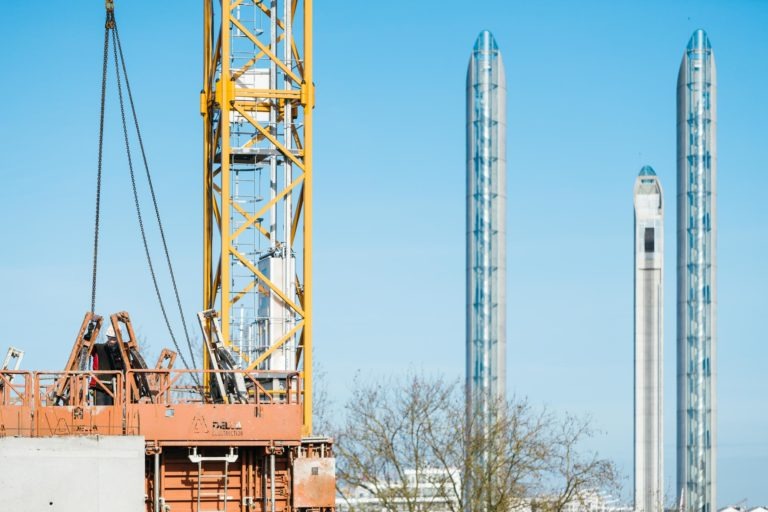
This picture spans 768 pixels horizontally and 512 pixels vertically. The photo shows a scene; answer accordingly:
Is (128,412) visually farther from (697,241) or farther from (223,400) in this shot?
(697,241)

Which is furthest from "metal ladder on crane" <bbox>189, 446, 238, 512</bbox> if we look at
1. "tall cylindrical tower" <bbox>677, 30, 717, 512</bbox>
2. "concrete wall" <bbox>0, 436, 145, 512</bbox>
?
"tall cylindrical tower" <bbox>677, 30, 717, 512</bbox>

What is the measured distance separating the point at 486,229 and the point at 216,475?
264 ft

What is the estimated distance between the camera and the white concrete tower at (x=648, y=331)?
4673 inches

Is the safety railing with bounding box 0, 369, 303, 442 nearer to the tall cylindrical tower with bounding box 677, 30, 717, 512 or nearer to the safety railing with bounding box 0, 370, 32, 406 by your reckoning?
the safety railing with bounding box 0, 370, 32, 406

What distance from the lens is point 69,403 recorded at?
2788 centimetres

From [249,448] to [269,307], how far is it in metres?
7.28

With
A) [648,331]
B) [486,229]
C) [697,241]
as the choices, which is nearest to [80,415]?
[486,229]

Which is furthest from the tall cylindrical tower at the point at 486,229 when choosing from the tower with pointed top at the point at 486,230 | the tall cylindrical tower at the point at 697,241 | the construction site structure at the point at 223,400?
the construction site structure at the point at 223,400

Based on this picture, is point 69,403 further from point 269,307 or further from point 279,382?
point 269,307

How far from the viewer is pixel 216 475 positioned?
27.8 m

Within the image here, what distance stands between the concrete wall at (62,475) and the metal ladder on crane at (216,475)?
69.0 inches

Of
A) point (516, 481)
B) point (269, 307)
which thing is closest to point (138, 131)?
point (269, 307)

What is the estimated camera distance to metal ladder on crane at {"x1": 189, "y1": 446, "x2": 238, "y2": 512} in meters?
27.2

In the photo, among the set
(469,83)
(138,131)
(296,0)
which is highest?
(469,83)
